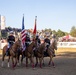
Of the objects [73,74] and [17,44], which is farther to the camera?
[17,44]

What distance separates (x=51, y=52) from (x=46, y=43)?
3.91 ft

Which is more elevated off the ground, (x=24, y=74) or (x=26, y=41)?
(x=26, y=41)

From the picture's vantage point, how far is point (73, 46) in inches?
1911

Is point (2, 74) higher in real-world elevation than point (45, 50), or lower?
lower

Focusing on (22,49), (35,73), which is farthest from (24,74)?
(22,49)

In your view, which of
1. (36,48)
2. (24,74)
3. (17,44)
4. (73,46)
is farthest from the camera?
(73,46)

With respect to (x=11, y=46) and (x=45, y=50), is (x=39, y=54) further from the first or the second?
(x=11, y=46)

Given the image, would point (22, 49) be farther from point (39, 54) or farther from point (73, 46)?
point (73, 46)

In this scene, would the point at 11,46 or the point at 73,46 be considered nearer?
the point at 11,46

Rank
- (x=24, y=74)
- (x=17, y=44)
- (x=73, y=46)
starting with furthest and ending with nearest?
(x=73, y=46)
(x=17, y=44)
(x=24, y=74)

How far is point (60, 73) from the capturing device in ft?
52.5

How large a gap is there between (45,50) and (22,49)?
6.00ft

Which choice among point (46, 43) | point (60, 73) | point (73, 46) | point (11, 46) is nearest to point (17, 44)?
point (11, 46)

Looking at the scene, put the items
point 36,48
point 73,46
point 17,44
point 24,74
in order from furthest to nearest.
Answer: point 73,46 → point 36,48 → point 17,44 → point 24,74
